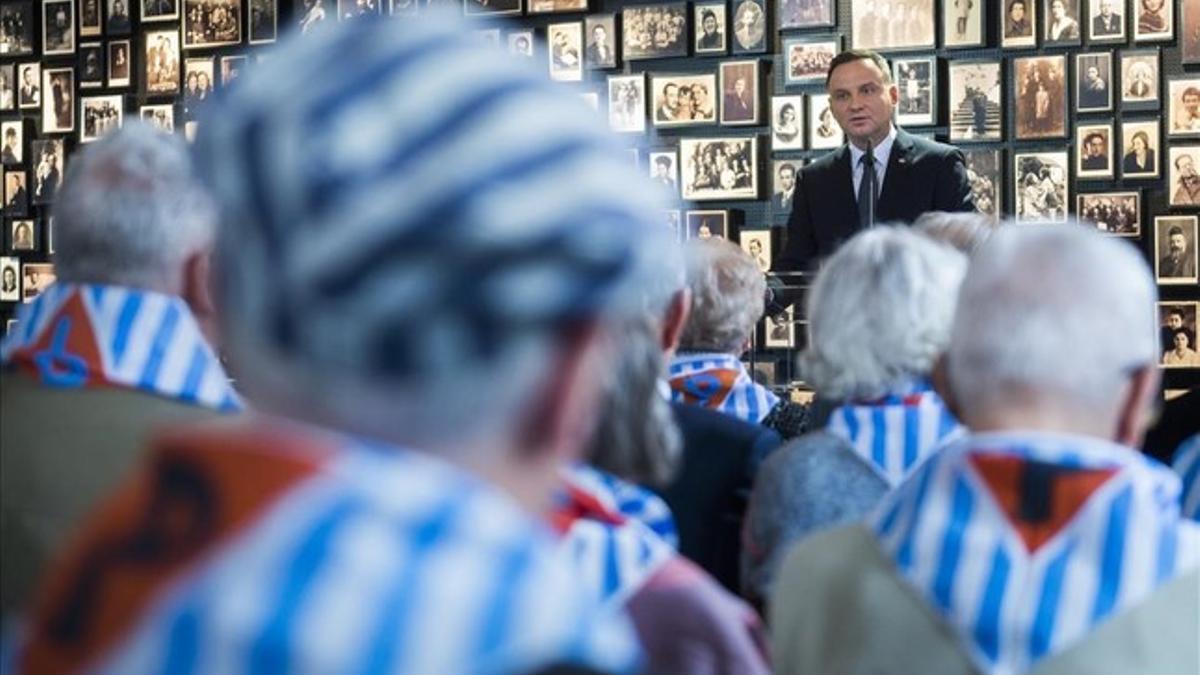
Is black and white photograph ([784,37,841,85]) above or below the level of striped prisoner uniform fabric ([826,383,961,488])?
above

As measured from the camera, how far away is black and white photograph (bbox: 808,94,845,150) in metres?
10.4

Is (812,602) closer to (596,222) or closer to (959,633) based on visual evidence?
(959,633)

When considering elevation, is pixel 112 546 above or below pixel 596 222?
below

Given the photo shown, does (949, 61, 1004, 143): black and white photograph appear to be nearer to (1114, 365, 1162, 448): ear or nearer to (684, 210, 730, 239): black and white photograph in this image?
(684, 210, 730, 239): black and white photograph

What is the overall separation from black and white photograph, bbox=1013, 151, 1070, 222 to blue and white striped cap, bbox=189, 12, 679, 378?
910 centimetres

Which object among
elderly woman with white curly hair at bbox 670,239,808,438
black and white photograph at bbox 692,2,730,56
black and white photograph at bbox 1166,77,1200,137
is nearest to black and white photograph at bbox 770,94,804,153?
black and white photograph at bbox 692,2,730,56

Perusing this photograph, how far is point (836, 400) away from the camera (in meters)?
3.67

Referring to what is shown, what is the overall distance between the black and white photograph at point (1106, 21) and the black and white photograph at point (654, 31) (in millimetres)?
2035

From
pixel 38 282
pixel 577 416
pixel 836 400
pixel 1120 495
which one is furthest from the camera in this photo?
pixel 38 282

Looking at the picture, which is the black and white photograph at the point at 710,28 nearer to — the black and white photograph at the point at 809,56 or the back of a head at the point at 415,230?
the black and white photograph at the point at 809,56

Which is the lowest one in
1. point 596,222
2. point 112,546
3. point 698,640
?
point 698,640

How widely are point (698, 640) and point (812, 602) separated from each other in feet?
0.50

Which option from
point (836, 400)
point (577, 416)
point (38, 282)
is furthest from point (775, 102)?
point (577, 416)

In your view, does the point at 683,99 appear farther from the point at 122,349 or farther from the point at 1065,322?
the point at 1065,322
